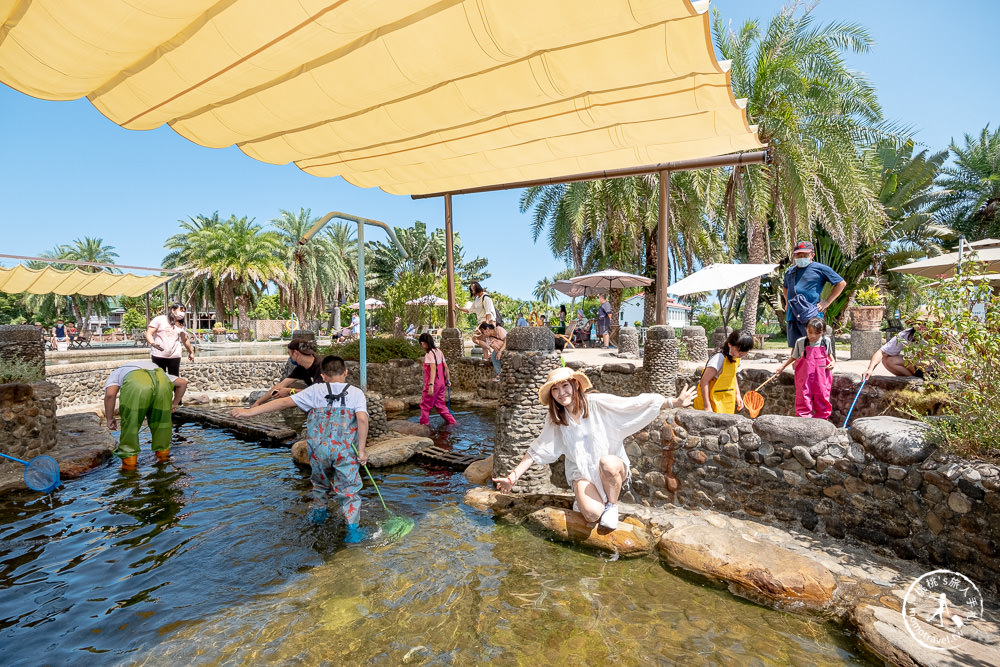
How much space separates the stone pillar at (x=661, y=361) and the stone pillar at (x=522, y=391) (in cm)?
362

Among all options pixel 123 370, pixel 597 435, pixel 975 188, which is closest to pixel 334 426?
pixel 597 435

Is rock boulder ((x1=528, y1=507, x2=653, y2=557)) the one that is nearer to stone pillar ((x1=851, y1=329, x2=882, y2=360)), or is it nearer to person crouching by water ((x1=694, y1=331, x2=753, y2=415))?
person crouching by water ((x1=694, y1=331, x2=753, y2=415))

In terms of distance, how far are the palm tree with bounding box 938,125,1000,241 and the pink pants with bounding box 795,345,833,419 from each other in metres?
29.7

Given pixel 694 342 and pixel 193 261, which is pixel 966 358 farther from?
pixel 193 261

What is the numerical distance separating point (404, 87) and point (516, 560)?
163 inches

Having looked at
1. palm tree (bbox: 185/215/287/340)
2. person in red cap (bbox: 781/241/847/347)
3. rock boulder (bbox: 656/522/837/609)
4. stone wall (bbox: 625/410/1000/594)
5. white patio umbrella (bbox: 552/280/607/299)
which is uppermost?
palm tree (bbox: 185/215/287/340)

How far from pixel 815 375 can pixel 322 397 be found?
4.95 m

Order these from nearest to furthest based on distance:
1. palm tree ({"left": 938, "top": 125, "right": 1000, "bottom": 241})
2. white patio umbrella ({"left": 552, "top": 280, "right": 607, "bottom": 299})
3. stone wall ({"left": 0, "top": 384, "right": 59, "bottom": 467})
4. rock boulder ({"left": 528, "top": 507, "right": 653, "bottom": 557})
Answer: rock boulder ({"left": 528, "top": 507, "right": 653, "bottom": 557}), stone wall ({"left": 0, "top": 384, "right": 59, "bottom": 467}), white patio umbrella ({"left": 552, "top": 280, "right": 607, "bottom": 299}), palm tree ({"left": 938, "top": 125, "right": 1000, "bottom": 241})

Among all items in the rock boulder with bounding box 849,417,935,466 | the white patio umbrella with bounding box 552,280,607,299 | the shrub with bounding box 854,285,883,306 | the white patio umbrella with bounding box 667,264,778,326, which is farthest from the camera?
the white patio umbrella with bounding box 552,280,607,299

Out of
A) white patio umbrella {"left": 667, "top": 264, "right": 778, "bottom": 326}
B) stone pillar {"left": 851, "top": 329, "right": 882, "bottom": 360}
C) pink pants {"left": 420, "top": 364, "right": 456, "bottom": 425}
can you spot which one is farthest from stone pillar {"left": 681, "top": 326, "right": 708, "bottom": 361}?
pink pants {"left": 420, "top": 364, "right": 456, "bottom": 425}

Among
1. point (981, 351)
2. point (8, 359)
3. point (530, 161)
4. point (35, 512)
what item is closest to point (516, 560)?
point (981, 351)

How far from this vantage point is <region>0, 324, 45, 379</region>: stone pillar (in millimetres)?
7285

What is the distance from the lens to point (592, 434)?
4.16 m

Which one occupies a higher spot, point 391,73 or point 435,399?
point 391,73
